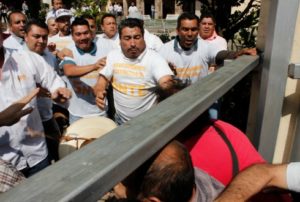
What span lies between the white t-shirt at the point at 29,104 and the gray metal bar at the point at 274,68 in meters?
1.56

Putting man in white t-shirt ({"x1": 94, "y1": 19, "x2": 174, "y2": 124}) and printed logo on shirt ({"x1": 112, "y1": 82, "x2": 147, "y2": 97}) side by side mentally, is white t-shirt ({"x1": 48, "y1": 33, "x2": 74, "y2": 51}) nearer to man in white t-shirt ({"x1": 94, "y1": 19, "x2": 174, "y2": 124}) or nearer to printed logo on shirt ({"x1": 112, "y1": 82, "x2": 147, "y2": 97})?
man in white t-shirt ({"x1": 94, "y1": 19, "x2": 174, "y2": 124})

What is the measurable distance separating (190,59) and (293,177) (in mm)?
2263

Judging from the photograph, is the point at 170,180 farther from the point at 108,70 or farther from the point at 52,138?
the point at 108,70

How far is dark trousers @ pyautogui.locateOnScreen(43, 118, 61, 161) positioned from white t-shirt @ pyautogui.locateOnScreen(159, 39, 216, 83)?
135cm

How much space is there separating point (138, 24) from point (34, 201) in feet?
9.38

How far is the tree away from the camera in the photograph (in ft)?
19.3

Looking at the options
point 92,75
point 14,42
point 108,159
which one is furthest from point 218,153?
point 14,42

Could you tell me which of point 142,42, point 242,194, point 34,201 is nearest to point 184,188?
point 242,194

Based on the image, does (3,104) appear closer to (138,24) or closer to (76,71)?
(76,71)

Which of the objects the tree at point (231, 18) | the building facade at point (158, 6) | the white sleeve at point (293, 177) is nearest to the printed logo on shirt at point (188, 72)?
the white sleeve at point (293, 177)

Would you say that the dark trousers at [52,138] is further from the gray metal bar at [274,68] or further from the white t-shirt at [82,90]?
the gray metal bar at [274,68]

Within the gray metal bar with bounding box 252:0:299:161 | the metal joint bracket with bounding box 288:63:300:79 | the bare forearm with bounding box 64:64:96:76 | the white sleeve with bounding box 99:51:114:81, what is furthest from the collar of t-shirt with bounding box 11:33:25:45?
the metal joint bracket with bounding box 288:63:300:79

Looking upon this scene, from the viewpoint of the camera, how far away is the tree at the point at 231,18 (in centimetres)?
588

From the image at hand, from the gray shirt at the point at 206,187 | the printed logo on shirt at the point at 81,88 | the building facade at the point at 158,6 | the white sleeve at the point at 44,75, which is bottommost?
the building facade at the point at 158,6
